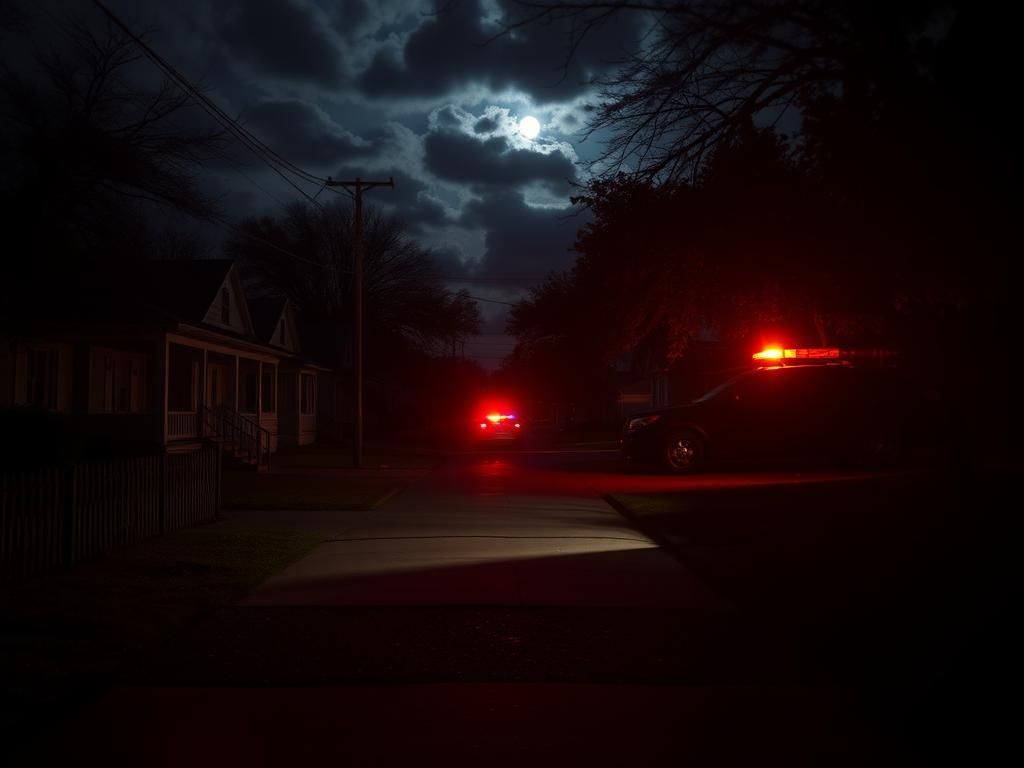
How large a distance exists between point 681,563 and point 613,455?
61.9 feet

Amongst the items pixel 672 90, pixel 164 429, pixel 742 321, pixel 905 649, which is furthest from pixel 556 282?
pixel 905 649

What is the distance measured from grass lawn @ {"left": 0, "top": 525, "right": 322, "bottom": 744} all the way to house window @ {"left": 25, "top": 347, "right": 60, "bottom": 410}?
44.5 ft

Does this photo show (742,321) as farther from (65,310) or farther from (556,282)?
(556,282)

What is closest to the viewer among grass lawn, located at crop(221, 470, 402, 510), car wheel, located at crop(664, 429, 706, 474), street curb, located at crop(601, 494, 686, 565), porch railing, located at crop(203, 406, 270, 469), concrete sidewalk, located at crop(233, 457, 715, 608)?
concrete sidewalk, located at crop(233, 457, 715, 608)

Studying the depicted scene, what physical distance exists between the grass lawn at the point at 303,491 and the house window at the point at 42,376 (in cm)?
498

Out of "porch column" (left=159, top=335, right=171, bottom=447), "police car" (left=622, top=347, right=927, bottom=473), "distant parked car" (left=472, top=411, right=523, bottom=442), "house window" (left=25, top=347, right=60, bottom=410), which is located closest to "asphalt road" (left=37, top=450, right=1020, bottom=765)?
"police car" (left=622, top=347, right=927, bottom=473)

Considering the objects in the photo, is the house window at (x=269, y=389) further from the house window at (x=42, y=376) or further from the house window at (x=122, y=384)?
the house window at (x=42, y=376)

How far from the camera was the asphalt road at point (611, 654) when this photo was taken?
4.45 m

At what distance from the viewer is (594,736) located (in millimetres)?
4527

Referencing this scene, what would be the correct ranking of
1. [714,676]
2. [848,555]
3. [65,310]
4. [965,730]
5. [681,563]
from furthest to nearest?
[65,310]
[681,563]
[848,555]
[714,676]
[965,730]

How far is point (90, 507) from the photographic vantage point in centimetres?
931

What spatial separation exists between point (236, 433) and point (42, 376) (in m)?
5.45

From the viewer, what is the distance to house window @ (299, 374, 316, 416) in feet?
129

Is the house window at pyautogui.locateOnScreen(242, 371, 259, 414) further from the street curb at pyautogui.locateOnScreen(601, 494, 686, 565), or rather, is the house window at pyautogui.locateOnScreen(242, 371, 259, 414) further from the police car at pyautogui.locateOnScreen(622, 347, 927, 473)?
the street curb at pyautogui.locateOnScreen(601, 494, 686, 565)
